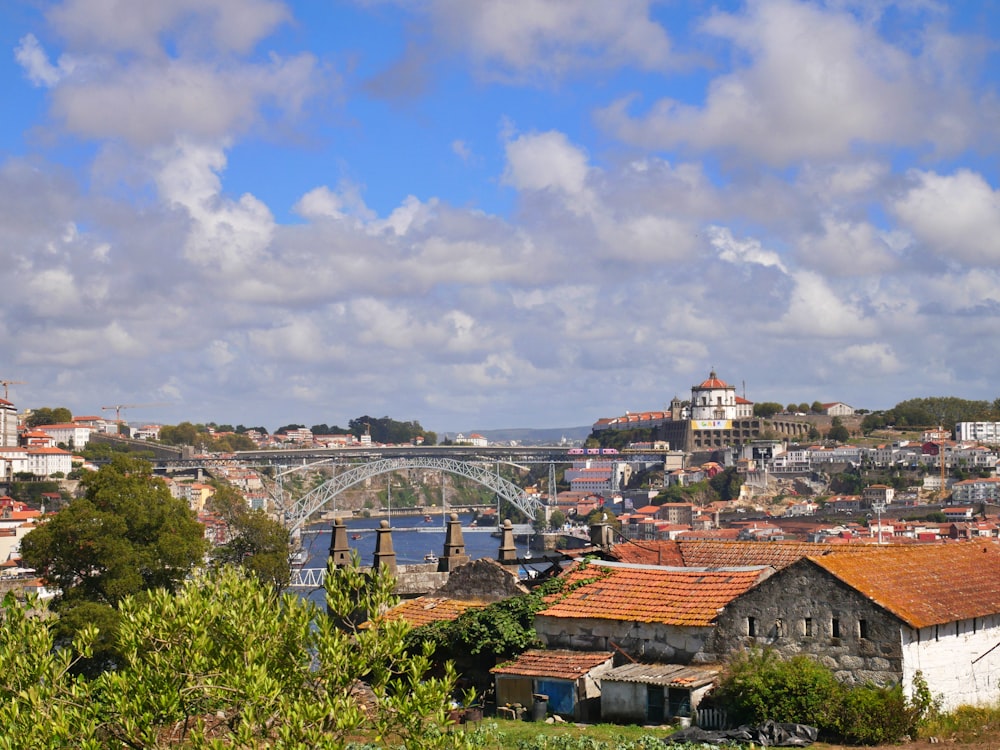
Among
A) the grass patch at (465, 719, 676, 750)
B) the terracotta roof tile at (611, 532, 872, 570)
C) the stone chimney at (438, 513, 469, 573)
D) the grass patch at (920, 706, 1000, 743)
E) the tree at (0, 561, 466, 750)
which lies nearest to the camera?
the tree at (0, 561, 466, 750)

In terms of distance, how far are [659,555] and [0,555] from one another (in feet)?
199

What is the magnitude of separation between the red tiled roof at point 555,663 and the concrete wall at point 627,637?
13 centimetres

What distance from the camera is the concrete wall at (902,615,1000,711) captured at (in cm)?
1398

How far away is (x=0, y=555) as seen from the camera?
72375mm

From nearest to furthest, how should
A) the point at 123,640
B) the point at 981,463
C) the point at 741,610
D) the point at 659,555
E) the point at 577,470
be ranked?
the point at 123,640 < the point at 741,610 < the point at 659,555 < the point at 981,463 < the point at 577,470

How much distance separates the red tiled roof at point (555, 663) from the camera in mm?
15320

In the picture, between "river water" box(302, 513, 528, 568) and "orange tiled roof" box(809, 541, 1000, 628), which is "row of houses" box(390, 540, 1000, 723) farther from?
"river water" box(302, 513, 528, 568)

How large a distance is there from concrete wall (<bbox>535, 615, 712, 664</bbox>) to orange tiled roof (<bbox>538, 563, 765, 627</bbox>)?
106 millimetres

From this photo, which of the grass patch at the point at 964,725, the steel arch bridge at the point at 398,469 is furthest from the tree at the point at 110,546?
the steel arch bridge at the point at 398,469

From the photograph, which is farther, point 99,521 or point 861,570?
point 99,521

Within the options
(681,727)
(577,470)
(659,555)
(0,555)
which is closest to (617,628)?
(681,727)

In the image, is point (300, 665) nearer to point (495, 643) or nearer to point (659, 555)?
point (495, 643)

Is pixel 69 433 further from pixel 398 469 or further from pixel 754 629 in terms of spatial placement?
pixel 754 629

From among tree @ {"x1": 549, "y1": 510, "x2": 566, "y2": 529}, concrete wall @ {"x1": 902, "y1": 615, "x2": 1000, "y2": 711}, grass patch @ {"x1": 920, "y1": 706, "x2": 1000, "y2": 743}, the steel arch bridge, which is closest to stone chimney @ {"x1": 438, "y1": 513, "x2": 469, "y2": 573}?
concrete wall @ {"x1": 902, "y1": 615, "x2": 1000, "y2": 711}
